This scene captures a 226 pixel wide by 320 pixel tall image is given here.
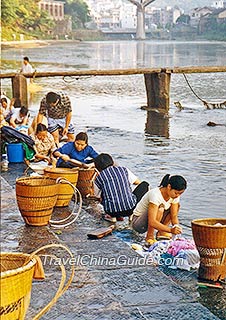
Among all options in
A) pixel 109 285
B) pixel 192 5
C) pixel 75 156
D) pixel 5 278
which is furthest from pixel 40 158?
pixel 192 5

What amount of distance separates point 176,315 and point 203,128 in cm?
1140

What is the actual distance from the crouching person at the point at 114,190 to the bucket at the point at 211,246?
4.98 feet

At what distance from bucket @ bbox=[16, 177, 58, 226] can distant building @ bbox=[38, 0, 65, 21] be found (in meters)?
36.4

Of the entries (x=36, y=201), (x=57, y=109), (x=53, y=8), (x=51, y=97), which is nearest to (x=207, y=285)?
(x=36, y=201)

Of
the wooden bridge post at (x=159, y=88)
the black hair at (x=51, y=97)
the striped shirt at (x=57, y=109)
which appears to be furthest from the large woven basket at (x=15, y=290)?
the wooden bridge post at (x=159, y=88)

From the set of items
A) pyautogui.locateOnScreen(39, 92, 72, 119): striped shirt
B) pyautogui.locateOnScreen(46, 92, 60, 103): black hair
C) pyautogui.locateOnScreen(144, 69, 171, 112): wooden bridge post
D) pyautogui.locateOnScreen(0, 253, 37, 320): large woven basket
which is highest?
pyautogui.locateOnScreen(0, 253, 37, 320): large woven basket

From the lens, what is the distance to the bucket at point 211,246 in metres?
4.33

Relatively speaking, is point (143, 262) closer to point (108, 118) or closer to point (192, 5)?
point (108, 118)

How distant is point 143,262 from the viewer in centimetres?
465

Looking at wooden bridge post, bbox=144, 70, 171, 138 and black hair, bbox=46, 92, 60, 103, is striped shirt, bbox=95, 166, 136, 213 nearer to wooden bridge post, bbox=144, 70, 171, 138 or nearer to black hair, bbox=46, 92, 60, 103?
black hair, bbox=46, 92, 60, 103

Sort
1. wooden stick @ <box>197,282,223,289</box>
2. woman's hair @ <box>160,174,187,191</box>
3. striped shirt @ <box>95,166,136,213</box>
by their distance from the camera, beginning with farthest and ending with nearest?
striped shirt @ <box>95,166,136,213</box>
woman's hair @ <box>160,174,187,191</box>
wooden stick @ <box>197,282,223,289</box>

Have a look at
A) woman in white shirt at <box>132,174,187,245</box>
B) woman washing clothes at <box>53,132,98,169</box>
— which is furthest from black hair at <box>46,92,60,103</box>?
woman in white shirt at <box>132,174,187,245</box>

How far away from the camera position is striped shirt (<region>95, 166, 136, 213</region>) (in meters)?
5.90

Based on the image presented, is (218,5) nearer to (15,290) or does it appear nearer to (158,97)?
(158,97)
